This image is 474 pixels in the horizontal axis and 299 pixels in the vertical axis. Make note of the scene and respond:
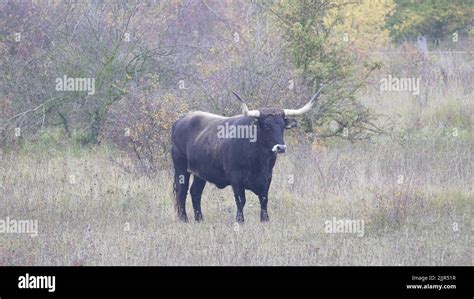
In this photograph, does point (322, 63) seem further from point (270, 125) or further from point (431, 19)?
point (431, 19)

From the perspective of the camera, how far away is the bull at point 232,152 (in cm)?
1365

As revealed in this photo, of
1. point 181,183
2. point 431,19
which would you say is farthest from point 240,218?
point 431,19

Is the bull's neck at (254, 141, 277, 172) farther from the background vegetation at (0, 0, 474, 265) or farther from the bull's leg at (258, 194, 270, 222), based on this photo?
the background vegetation at (0, 0, 474, 265)

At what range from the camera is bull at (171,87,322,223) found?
13.6 m

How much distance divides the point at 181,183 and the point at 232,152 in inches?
55.0

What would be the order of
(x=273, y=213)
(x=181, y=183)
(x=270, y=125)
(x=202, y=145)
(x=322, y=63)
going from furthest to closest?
1. (x=322, y=63)
2. (x=181, y=183)
3. (x=202, y=145)
4. (x=273, y=213)
5. (x=270, y=125)

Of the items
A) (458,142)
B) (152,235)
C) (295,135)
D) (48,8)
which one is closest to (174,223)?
(152,235)

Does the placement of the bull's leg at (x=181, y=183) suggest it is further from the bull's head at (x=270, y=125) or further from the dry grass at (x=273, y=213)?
the bull's head at (x=270, y=125)

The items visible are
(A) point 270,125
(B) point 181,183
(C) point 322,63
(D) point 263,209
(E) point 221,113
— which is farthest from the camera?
(C) point 322,63

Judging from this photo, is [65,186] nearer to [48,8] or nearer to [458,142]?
[48,8]

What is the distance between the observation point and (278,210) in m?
14.4

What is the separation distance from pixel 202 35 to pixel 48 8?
1008 cm

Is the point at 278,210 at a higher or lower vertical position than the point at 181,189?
lower

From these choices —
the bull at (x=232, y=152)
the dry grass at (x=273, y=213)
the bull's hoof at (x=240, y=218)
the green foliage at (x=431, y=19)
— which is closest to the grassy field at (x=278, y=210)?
Result: the dry grass at (x=273, y=213)
